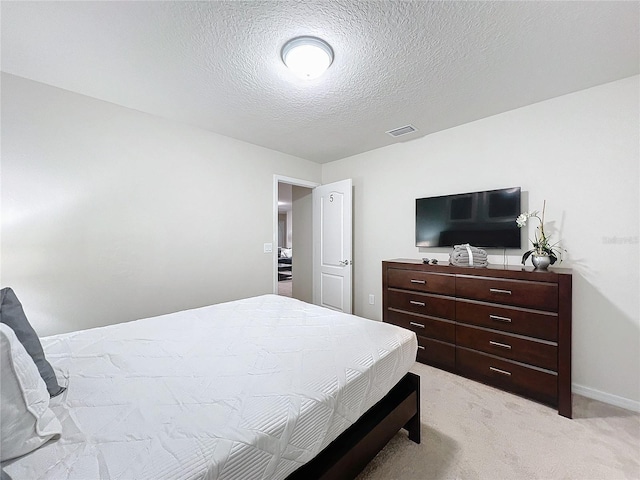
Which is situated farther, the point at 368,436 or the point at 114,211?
the point at 114,211

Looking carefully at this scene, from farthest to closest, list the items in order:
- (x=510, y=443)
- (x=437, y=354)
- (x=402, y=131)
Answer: (x=402, y=131)
(x=437, y=354)
(x=510, y=443)

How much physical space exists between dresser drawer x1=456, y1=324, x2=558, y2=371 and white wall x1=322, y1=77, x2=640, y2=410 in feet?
1.73

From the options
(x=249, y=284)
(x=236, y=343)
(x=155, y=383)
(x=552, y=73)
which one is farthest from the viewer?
(x=249, y=284)

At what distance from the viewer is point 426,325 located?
8.63 feet

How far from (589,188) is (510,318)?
1.24 m

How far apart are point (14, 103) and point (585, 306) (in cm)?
475

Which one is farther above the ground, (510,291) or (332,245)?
(332,245)

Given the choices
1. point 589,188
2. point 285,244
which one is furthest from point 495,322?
point 285,244

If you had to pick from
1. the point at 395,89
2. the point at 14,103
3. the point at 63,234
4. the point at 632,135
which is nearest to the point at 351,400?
the point at 395,89

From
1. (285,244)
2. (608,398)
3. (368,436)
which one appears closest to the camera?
(368,436)

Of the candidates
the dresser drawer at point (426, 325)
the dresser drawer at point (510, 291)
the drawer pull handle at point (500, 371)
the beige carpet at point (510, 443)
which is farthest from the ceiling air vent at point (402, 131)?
the beige carpet at point (510, 443)

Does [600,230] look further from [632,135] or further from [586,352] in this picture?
[586,352]

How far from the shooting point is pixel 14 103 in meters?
2.00

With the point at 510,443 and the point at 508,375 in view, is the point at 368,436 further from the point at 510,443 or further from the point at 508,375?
the point at 508,375
